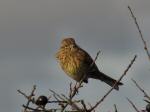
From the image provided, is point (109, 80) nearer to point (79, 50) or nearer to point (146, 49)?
point (79, 50)

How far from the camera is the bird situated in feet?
56.3

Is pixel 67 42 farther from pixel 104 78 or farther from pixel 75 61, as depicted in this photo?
pixel 104 78

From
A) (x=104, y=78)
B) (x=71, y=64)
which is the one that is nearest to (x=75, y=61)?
(x=71, y=64)

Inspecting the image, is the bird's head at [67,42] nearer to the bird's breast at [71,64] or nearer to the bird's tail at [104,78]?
the bird's breast at [71,64]

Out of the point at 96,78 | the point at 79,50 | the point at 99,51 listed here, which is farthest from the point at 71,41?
the point at 99,51

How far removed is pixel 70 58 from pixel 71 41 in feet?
2.47

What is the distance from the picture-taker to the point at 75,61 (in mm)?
17875

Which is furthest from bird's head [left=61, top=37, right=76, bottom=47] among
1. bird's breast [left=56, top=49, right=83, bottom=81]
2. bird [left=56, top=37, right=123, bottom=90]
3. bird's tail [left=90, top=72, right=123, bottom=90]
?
bird's tail [left=90, top=72, right=123, bottom=90]

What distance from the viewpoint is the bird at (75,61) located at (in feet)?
56.3

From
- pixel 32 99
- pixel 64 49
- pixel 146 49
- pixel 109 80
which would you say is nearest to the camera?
pixel 146 49

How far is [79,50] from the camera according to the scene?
18.4 meters

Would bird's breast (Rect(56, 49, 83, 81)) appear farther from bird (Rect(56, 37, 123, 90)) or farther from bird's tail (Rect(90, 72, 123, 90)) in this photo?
bird's tail (Rect(90, 72, 123, 90))

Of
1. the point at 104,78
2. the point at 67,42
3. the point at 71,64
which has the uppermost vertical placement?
the point at 67,42

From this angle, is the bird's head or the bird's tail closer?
the bird's tail
